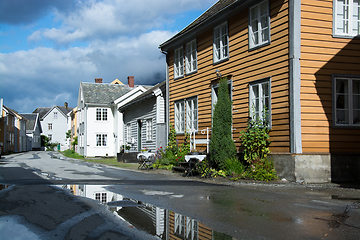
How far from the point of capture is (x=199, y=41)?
16.7 meters

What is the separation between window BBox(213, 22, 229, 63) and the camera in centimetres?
1491

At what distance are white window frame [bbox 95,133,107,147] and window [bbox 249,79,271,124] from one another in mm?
25887

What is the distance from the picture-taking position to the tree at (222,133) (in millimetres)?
12906

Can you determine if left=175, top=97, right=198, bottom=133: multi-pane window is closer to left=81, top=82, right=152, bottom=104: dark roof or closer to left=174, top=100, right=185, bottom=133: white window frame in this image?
left=174, top=100, right=185, bottom=133: white window frame

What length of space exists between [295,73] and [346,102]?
2154 mm

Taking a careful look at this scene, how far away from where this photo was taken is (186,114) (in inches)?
695

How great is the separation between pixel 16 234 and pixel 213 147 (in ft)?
30.4

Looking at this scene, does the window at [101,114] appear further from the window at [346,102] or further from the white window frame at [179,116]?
the window at [346,102]

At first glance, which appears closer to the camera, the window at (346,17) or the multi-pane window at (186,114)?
the window at (346,17)

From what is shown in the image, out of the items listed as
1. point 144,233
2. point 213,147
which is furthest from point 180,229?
point 213,147

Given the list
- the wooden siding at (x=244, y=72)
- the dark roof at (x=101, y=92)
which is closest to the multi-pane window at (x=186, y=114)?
the wooden siding at (x=244, y=72)

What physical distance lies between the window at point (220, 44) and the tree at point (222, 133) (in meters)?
2.18

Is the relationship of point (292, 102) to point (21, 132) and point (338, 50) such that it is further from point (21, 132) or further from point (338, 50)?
point (21, 132)

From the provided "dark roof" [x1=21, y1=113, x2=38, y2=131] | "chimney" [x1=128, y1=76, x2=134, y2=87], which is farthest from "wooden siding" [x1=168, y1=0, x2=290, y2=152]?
"dark roof" [x1=21, y1=113, x2=38, y2=131]
